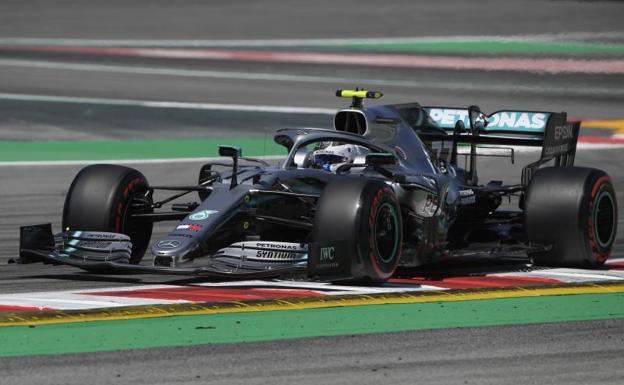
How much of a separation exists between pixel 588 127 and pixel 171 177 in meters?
7.87

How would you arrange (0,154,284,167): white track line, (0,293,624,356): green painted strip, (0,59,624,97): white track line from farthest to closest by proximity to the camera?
(0,59,624,97): white track line < (0,154,284,167): white track line < (0,293,624,356): green painted strip

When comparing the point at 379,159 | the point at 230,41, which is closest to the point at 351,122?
the point at 379,159

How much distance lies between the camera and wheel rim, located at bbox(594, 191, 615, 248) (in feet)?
43.8

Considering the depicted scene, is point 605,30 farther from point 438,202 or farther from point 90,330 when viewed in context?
point 90,330

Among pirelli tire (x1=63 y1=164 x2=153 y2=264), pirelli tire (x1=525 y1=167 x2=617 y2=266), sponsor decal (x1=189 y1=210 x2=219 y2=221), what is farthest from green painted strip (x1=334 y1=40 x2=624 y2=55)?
sponsor decal (x1=189 y1=210 x2=219 y2=221)

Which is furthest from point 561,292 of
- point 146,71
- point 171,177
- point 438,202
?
point 146,71

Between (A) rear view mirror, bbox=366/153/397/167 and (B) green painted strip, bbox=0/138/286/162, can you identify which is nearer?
(A) rear view mirror, bbox=366/153/397/167

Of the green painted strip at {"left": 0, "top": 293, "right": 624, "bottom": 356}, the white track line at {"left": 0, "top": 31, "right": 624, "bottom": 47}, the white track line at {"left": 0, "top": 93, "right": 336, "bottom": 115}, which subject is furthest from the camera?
the white track line at {"left": 0, "top": 31, "right": 624, "bottom": 47}

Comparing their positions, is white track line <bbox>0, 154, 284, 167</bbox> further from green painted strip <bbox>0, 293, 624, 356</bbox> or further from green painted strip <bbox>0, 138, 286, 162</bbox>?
green painted strip <bbox>0, 293, 624, 356</bbox>

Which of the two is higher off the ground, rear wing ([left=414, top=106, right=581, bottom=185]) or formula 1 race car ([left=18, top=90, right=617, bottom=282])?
rear wing ([left=414, top=106, right=581, bottom=185])

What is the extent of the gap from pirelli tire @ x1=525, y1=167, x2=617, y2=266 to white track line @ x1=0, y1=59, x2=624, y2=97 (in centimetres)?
1458

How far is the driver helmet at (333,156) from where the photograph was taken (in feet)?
42.2

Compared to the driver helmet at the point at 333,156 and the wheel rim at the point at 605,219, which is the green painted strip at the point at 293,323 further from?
the driver helmet at the point at 333,156

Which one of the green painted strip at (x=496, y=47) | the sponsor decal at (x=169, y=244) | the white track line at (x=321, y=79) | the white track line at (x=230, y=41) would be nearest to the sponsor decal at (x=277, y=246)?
the sponsor decal at (x=169, y=244)
